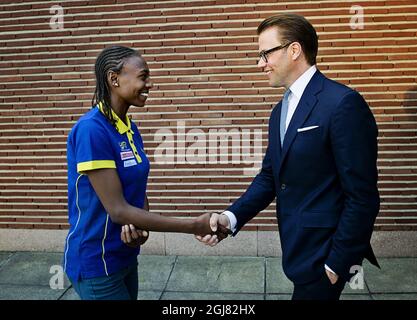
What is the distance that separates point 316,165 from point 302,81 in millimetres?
530

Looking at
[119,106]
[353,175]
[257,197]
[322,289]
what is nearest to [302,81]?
[353,175]

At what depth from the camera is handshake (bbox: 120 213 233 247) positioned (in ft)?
7.82

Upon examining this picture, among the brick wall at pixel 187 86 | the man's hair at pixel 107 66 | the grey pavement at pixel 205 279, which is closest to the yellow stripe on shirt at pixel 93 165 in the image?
the man's hair at pixel 107 66

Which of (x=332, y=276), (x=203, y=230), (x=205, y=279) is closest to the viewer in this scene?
(x=332, y=276)

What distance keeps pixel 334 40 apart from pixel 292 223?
349 cm

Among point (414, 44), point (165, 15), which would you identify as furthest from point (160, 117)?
point (414, 44)

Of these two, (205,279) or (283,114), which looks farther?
(205,279)

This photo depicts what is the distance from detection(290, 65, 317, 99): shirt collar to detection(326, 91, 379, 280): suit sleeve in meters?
0.33

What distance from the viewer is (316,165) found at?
2.31 metres

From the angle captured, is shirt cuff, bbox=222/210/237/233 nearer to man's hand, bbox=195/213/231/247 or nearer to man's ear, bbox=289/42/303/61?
man's hand, bbox=195/213/231/247

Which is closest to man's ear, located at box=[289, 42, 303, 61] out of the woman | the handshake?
the woman

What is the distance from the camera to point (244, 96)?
5418mm

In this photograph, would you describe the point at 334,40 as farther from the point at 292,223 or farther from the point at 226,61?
the point at 292,223

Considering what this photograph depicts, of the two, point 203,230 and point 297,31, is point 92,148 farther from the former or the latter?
point 297,31
